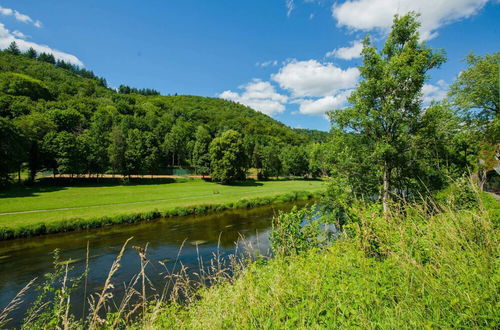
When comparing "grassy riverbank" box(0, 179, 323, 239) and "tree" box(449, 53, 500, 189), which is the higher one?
"tree" box(449, 53, 500, 189)

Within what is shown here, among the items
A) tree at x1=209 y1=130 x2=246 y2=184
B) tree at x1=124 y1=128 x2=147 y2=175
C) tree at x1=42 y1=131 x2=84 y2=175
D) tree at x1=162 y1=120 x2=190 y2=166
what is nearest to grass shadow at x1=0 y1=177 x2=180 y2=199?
tree at x1=42 y1=131 x2=84 y2=175

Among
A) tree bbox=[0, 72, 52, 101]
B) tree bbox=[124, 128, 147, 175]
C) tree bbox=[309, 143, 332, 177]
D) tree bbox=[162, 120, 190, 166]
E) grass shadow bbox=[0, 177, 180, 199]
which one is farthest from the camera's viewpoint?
tree bbox=[0, 72, 52, 101]

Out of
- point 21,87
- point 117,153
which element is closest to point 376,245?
point 117,153

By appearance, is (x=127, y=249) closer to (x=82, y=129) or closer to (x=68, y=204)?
(x=68, y=204)

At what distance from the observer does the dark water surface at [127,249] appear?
13648 millimetres

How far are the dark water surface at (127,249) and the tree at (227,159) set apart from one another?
30161mm

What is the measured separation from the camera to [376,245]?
6090mm

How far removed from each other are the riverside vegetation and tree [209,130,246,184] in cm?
4355

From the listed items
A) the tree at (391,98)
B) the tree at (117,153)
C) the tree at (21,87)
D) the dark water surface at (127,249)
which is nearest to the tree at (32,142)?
the tree at (117,153)

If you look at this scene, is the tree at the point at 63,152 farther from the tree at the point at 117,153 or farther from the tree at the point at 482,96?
the tree at the point at 482,96

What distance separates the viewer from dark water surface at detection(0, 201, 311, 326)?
44.8ft

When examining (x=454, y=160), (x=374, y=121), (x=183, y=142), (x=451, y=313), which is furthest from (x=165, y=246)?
(x=183, y=142)

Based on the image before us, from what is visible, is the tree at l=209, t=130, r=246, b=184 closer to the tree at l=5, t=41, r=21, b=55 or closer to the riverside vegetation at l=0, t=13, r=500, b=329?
the riverside vegetation at l=0, t=13, r=500, b=329

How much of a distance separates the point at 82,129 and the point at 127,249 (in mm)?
87372
